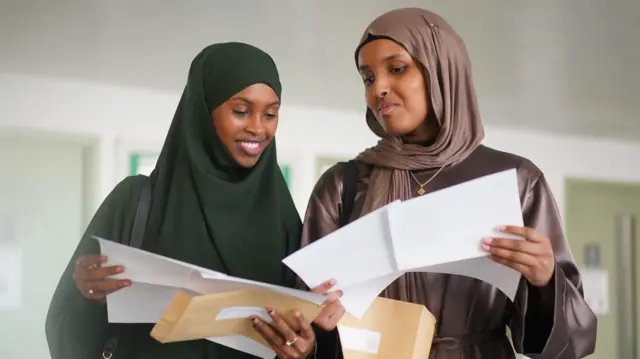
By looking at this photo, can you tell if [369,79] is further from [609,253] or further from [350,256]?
[609,253]

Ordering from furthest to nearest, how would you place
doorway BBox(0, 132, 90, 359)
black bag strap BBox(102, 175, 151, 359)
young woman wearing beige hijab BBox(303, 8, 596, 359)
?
doorway BBox(0, 132, 90, 359) < black bag strap BBox(102, 175, 151, 359) < young woman wearing beige hijab BBox(303, 8, 596, 359)

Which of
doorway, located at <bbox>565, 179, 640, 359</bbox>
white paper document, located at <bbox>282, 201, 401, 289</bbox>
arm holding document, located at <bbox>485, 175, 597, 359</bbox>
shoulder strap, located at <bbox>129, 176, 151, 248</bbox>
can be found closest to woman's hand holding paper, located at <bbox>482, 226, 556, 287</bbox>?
arm holding document, located at <bbox>485, 175, 597, 359</bbox>

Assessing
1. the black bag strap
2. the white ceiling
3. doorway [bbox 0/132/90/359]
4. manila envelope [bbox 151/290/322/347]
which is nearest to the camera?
manila envelope [bbox 151/290/322/347]

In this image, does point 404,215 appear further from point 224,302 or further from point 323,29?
point 323,29

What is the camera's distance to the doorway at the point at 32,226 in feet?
6.73

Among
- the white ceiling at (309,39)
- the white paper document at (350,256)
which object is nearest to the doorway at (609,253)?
the white ceiling at (309,39)

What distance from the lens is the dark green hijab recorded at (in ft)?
3.59

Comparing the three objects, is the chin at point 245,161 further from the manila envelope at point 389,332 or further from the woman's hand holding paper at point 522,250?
the woman's hand holding paper at point 522,250

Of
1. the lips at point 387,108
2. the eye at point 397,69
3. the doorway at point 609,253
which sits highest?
the eye at point 397,69

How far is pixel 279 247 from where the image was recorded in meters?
1.13

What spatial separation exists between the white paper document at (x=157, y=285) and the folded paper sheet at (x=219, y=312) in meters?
0.02

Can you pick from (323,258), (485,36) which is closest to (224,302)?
(323,258)

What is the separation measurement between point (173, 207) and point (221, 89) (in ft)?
0.71

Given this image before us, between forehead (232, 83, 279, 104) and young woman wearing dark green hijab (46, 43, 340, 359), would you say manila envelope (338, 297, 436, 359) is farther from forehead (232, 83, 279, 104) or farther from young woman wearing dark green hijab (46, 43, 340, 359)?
forehead (232, 83, 279, 104)
